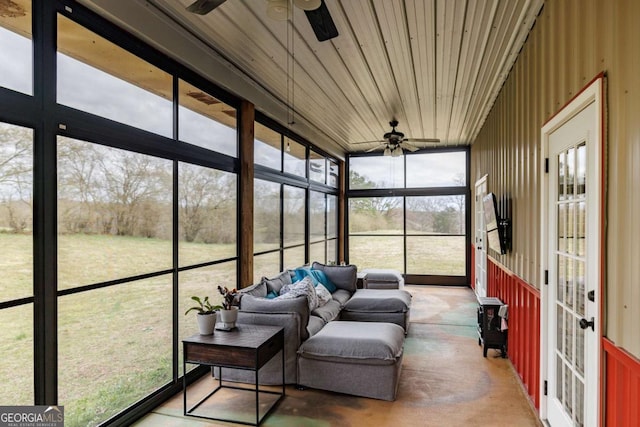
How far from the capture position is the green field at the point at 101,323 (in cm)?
210

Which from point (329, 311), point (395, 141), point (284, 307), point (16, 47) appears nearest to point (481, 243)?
point (395, 141)

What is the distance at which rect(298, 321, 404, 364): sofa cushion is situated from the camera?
10.6ft

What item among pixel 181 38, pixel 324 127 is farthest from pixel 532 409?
pixel 324 127

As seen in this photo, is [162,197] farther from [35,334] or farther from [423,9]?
[423,9]

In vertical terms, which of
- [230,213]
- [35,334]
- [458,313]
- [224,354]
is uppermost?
[230,213]

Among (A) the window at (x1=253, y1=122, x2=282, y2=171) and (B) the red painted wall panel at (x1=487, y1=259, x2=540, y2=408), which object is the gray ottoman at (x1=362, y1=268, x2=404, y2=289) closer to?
(B) the red painted wall panel at (x1=487, y1=259, x2=540, y2=408)

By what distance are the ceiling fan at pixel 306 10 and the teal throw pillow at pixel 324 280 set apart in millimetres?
3671

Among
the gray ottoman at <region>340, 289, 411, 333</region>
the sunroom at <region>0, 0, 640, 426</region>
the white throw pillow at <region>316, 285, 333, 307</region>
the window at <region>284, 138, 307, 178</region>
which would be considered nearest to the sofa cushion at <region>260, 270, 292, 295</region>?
the sunroom at <region>0, 0, 640, 426</region>

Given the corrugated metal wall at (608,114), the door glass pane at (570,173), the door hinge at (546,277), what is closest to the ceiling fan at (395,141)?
the corrugated metal wall at (608,114)

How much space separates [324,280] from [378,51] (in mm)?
3318

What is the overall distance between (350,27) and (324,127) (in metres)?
3.59

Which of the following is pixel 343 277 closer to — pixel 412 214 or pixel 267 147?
pixel 267 147

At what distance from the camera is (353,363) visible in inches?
129

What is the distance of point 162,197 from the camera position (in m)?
3.27
